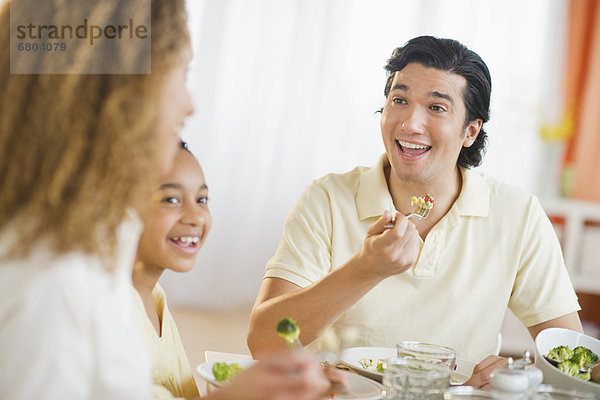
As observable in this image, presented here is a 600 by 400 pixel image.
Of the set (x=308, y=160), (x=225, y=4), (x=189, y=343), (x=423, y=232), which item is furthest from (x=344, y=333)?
(x=225, y=4)

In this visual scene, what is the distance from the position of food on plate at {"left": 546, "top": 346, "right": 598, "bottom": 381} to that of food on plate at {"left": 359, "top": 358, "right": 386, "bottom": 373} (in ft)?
1.04

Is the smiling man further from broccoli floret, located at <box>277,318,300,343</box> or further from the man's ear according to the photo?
broccoli floret, located at <box>277,318,300,343</box>

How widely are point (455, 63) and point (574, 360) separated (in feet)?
3.10

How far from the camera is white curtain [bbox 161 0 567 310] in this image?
4695 mm

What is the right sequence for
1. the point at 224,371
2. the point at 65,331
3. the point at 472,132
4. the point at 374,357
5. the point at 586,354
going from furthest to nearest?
the point at 472,132
the point at 374,357
the point at 586,354
the point at 224,371
the point at 65,331

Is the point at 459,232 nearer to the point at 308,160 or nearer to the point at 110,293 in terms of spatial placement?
the point at 110,293

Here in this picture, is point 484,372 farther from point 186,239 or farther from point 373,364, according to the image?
point 186,239

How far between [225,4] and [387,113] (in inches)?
120

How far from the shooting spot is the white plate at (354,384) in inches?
43.9

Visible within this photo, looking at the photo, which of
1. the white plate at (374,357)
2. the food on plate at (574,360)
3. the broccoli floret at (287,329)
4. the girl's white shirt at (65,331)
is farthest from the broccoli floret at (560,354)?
the girl's white shirt at (65,331)

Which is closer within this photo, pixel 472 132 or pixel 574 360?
pixel 574 360

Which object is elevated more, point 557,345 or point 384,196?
point 384,196

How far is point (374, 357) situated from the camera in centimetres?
148

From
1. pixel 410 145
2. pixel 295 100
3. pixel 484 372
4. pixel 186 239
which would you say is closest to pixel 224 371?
pixel 186 239
